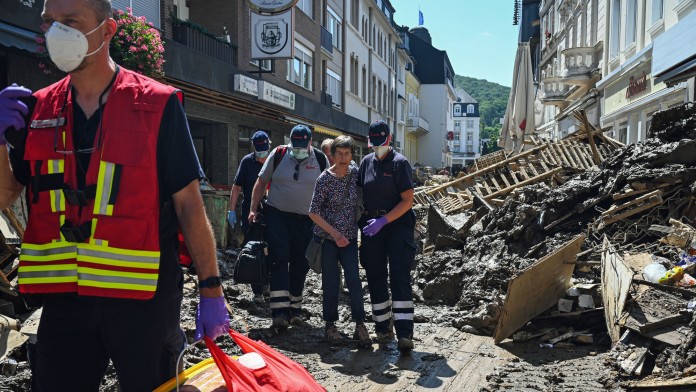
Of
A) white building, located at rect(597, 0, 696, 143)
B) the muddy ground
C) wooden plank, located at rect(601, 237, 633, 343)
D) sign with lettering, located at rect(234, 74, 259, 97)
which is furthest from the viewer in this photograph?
sign with lettering, located at rect(234, 74, 259, 97)

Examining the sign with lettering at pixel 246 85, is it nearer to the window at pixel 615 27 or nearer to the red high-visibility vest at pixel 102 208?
the window at pixel 615 27

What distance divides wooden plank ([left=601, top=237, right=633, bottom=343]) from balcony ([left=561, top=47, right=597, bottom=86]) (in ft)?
62.4

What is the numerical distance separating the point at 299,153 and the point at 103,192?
12.9 ft

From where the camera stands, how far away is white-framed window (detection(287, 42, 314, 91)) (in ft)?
75.2

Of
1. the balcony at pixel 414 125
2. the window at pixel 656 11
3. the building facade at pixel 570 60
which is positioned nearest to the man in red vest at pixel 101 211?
the window at pixel 656 11

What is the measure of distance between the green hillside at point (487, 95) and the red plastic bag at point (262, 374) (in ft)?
466

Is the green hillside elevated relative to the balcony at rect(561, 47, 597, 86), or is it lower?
elevated

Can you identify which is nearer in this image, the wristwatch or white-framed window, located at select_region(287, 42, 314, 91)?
the wristwatch

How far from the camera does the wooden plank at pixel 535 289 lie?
5.02m

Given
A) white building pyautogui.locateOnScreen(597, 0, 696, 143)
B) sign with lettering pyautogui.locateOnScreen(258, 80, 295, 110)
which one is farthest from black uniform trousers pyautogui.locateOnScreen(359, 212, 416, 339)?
sign with lettering pyautogui.locateOnScreen(258, 80, 295, 110)

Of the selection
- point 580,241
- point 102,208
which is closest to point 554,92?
point 580,241

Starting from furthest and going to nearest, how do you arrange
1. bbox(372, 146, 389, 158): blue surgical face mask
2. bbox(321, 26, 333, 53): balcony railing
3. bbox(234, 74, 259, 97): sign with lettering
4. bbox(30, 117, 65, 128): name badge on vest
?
bbox(321, 26, 333, 53): balcony railing < bbox(234, 74, 259, 97): sign with lettering < bbox(372, 146, 389, 158): blue surgical face mask < bbox(30, 117, 65, 128): name badge on vest

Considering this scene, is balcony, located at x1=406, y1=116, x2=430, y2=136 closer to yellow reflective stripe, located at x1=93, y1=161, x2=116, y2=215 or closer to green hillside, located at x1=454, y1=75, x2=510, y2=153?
yellow reflective stripe, located at x1=93, y1=161, x2=116, y2=215

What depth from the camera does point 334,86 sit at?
29.5 m
